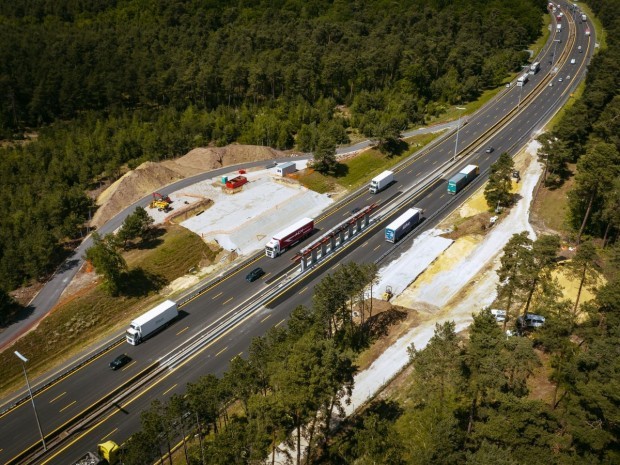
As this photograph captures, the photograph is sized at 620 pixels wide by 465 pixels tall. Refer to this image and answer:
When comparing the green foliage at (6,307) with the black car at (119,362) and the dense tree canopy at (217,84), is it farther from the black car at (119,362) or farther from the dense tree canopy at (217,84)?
the dense tree canopy at (217,84)

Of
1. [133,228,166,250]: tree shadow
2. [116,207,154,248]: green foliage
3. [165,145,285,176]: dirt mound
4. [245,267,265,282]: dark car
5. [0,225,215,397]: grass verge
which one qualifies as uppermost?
[116,207,154,248]: green foliage

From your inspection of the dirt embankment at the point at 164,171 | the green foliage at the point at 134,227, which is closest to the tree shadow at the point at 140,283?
the green foliage at the point at 134,227

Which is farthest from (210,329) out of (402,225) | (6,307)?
(402,225)

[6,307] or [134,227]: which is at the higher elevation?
[134,227]

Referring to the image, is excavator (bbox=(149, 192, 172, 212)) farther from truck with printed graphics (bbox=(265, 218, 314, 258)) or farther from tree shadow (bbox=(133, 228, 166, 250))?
truck with printed graphics (bbox=(265, 218, 314, 258))

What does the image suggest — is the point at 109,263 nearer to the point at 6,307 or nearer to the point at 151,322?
the point at 151,322

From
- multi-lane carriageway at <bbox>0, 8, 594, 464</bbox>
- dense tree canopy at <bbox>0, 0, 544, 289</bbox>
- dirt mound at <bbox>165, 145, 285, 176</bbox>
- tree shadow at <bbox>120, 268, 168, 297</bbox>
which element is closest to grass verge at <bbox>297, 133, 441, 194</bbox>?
dense tree canopy at <bbox>0, 0, 544, 289</bbox>
